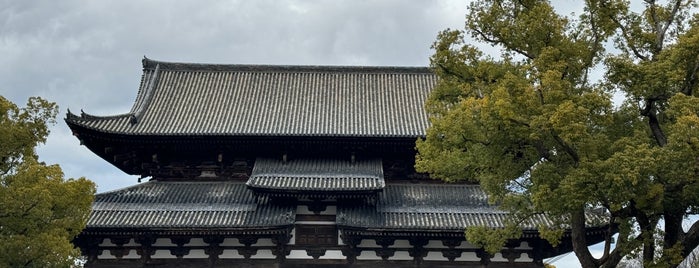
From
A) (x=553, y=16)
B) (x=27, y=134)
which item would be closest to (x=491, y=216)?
(x=553, y=16)

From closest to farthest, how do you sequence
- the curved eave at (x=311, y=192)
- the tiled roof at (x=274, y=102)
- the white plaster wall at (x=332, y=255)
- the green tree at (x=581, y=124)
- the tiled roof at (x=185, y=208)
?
the green tree at (x=581, y=124) < the tiled roof at (x=185, y=208) < the curved eave at (x=311, y=192) < the white plaster wall at (x=332, y=255) < the tiled roof at (x=274, y=102)

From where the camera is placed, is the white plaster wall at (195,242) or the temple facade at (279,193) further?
the white plaster wall at (195,242)

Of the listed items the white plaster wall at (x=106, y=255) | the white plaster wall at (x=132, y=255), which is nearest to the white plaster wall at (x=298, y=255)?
the white plaster wall at (x=132, y=255)

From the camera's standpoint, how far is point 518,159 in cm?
1270

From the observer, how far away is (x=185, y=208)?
18562mm

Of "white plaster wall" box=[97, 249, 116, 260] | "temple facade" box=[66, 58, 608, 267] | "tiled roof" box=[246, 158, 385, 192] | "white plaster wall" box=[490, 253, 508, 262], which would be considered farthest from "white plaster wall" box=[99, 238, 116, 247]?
"white plaster wall" box=[490, 253, 508, 262]

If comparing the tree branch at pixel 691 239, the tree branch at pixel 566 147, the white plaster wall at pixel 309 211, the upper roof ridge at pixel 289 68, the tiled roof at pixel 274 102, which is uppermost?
the upper roof ridge at pixel 289 68

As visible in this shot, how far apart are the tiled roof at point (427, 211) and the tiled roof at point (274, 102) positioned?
2.13m

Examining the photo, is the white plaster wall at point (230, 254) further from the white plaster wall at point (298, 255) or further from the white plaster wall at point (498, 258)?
the white plaster wall at point (498, 258)

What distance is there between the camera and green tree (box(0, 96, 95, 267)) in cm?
1198

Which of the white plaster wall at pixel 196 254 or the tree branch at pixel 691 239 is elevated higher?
the white plaster wall at pixel 196 254

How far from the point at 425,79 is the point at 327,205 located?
919 cm

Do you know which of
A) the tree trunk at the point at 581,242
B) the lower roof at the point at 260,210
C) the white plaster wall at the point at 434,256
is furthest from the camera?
the white plaster wall at the point at 434,256

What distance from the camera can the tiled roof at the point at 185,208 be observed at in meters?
17.7
